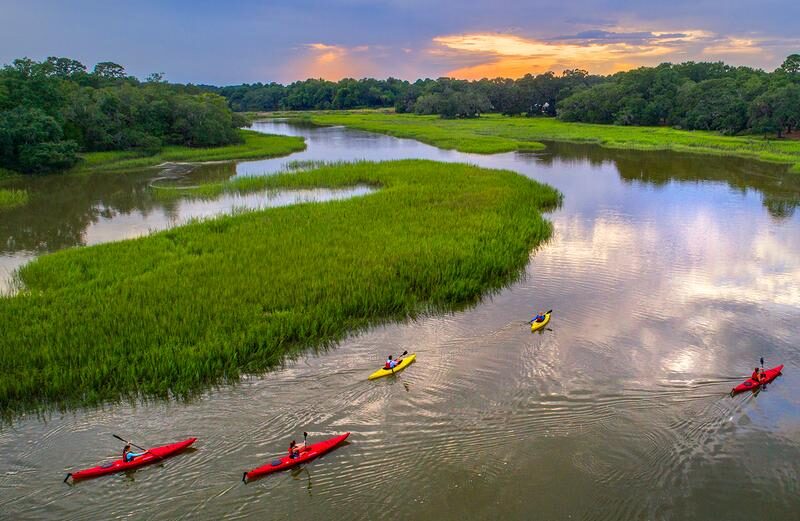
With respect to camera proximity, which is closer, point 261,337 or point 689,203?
point 261,337

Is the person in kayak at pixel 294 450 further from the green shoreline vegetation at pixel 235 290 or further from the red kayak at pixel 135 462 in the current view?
the green shoreline vegetation at pixel 235 290

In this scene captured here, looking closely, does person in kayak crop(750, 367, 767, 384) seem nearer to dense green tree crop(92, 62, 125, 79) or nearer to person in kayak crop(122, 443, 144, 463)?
person in kayak crop(122, 443, 144, 463)

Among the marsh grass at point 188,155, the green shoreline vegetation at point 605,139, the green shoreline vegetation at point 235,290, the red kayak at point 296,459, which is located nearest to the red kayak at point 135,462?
the red kayak at point 296,459

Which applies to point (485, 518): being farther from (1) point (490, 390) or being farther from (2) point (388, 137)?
(2) point (388, 137)

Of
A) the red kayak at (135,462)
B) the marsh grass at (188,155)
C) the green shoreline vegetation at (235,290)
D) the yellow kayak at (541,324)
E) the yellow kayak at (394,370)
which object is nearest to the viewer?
the red kayak at (135,462)

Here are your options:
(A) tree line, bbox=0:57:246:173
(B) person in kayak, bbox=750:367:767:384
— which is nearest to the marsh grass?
(A) tree line, bbox=0:57:246:173

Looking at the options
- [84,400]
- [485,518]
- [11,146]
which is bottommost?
[485,518]

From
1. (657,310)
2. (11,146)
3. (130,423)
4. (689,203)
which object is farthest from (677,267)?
(11,146)

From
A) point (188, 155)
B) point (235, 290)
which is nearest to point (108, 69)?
point (188, 155)
